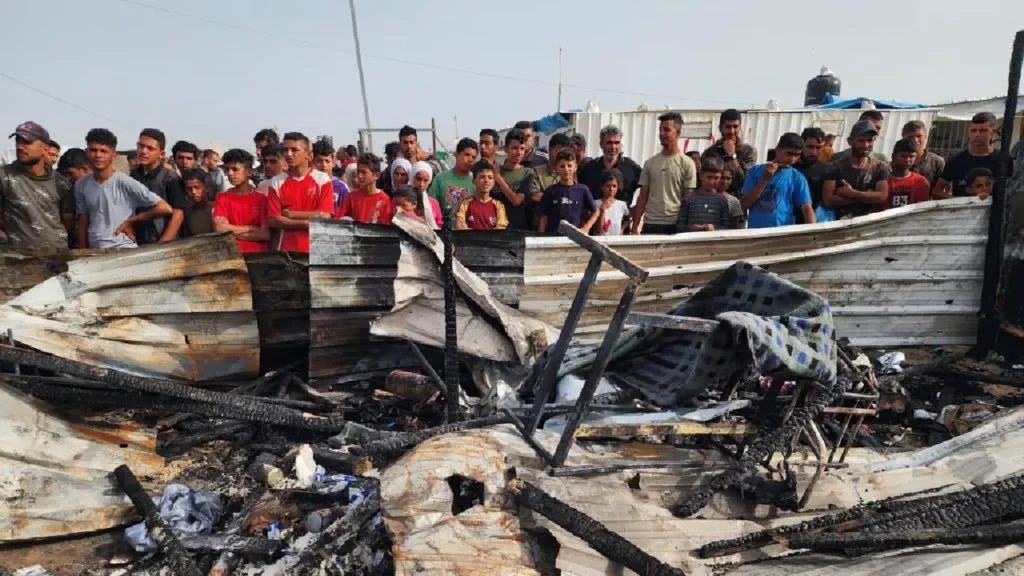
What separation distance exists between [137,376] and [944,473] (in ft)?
16.8

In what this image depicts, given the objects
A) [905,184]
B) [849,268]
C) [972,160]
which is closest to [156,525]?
[849,268]

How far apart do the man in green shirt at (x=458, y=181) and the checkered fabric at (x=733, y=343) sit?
2.36 metres

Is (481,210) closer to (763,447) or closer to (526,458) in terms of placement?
(526,458)

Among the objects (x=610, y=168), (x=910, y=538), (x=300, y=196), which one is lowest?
(x=910, y=538)

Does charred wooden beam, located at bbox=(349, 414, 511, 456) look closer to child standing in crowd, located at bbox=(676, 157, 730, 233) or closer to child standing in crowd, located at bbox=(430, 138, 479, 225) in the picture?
child standing in crowd, located at bbox=(430, 138, 479, 225)

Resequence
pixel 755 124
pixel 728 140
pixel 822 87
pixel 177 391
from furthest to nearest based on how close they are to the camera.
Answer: pixel 822 87 < pixel 755 124 < pixel 728 140 < pixel 177 391

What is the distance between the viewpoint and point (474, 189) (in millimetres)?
6023

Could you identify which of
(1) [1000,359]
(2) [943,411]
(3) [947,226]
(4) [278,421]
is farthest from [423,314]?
(1) [1000,359]

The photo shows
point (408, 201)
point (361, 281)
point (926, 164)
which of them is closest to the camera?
point (361, 281)

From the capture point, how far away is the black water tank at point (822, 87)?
17.3 metres

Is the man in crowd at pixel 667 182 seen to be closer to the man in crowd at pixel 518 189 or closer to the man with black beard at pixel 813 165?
the man in crowd at pixel 518 189

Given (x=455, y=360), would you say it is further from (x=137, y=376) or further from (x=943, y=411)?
(x=943, y=411)

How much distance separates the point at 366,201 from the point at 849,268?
490 cm

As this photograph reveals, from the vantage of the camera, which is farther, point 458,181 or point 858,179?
point 858,179
